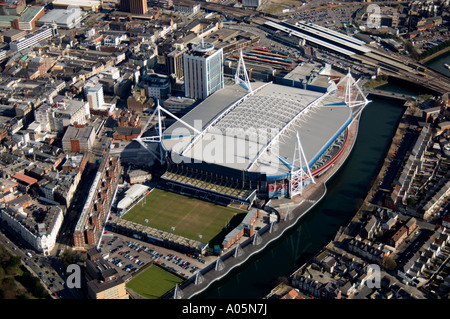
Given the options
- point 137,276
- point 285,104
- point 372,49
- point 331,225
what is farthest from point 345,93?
→ point 137,276

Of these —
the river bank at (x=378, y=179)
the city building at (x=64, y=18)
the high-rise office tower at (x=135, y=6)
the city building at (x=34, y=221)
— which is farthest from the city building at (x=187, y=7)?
the city building at (x=34, y=221)

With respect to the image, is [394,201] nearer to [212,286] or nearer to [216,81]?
[212,286]

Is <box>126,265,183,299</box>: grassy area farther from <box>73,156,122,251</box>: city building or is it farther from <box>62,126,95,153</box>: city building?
<box>62,126,95,153</box>: city building

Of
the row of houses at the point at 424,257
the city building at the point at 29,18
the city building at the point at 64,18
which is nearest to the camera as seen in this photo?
the row of houses at the point at 424,257

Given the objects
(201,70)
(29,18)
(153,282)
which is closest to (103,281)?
(153,282)

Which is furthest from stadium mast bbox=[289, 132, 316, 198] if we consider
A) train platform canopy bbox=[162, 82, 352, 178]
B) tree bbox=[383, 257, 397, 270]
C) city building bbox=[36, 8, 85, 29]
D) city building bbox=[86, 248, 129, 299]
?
city building bbox=[36, 8, 85, 29]

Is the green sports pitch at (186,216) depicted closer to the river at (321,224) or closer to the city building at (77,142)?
the river at (321,224)
